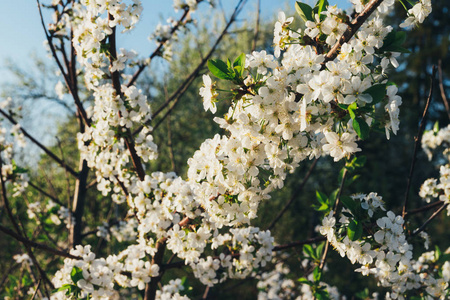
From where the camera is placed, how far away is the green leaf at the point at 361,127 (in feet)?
3.49

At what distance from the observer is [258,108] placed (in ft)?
3.97

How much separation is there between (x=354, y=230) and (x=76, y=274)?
1333 millimetres

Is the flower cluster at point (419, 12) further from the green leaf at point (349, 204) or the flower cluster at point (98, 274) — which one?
the flower cluster at point (98, 274)

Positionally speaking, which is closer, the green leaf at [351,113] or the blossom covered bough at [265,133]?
the green leaf at [351,113]

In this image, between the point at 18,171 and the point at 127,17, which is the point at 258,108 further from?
the point at 18,171

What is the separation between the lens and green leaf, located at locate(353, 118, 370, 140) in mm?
1062

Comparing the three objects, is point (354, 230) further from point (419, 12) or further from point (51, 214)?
point (51, 214)

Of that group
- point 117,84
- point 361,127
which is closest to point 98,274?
point 117,84

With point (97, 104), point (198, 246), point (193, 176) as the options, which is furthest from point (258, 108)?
point (97, 104)

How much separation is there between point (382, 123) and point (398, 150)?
1375 cm

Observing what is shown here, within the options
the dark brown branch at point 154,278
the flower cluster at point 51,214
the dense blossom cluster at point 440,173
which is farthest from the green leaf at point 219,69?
the flower cluster at point 51,214

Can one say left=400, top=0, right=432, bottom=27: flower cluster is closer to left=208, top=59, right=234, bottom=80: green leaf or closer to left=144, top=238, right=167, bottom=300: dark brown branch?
left=208, top=59, right=234, bottom=80: green leaf

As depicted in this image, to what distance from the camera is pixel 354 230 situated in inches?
53.1

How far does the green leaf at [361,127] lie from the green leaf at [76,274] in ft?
4.84
